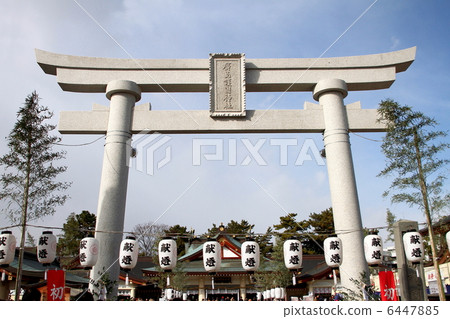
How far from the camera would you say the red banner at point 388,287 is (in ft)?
26.3

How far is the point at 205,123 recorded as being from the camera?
34.0 feet

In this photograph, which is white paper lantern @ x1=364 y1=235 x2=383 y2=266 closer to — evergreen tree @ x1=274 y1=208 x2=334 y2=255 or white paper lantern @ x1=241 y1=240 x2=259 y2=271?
white paper lantern @ x1=241 y1=240 x2=259 y2=271

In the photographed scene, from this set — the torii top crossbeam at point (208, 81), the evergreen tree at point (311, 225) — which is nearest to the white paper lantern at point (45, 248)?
the torii top crossbeam at point (208, 81)

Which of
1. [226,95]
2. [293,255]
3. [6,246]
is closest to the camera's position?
[6,246]

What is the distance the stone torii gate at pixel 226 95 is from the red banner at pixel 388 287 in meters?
1.83

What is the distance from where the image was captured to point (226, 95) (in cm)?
1062

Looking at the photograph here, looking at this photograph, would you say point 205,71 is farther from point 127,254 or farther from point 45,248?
point 45,248

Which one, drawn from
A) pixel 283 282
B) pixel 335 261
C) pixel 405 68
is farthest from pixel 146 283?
pixel 405 68

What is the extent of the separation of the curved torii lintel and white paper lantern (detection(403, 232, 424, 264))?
4.90 meters

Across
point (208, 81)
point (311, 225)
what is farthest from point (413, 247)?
point (311, 225)

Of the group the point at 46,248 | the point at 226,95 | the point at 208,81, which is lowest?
the point at 46,248

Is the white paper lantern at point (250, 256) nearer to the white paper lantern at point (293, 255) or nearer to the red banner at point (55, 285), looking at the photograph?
the white paper lantern at point (293, 255)

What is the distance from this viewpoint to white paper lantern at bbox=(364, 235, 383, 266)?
342 inches

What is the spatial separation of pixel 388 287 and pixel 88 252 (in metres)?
7.25
